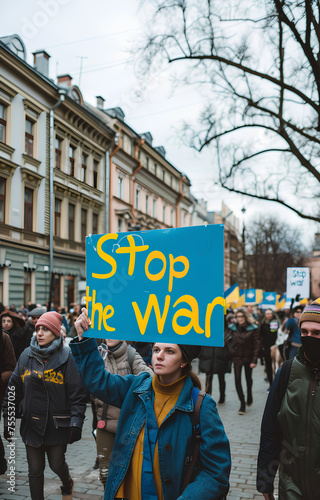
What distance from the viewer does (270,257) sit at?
53.7m

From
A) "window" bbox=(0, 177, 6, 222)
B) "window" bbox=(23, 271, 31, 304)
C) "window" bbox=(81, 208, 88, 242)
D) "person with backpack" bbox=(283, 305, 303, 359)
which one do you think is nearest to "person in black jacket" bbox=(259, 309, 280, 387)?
"person with backpack" bbox=(283, 305, 303, 359)

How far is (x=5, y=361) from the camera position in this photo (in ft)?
17.9

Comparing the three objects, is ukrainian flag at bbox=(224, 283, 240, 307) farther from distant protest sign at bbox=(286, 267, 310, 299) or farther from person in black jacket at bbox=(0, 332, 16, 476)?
person in black jacket at bbox=(0, 332, 16, 476)

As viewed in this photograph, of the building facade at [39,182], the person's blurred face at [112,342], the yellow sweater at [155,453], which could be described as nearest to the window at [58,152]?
the building facade at [39,182]

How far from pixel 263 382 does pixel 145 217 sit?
2766cm

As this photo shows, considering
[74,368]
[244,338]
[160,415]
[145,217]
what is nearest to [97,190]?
[145,217]

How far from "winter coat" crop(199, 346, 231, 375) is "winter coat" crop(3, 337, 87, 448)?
17.5 feet

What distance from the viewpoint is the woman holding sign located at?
99.3 inches

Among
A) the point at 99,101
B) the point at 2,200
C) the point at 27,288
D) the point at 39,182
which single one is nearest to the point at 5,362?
the point at 2,200

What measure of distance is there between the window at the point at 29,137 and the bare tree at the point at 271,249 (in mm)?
33305

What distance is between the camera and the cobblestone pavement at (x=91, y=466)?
200 inches

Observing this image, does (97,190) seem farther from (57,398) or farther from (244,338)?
(57,398)

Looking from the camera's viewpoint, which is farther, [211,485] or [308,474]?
[308,474]

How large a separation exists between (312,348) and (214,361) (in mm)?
6732
